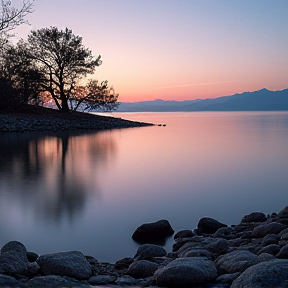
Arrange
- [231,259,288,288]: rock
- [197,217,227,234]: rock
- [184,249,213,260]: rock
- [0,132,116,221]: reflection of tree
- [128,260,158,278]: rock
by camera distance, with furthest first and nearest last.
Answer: [0,132,116,221]: reflection of tree < [197,217,227,234]: rock < [184,249,213,260]: rock < [128,260,158,278]: rock < [231,259,288,288]: rock

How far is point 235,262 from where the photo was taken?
454 centimetres

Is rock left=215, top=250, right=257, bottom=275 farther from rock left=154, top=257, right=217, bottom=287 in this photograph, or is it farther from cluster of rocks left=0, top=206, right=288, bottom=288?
rock left=154, top=257, right=217, bottom=287

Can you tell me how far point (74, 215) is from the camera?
25.9 ft

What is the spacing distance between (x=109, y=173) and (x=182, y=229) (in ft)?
23.3

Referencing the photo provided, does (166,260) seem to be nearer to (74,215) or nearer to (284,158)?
(74,215)

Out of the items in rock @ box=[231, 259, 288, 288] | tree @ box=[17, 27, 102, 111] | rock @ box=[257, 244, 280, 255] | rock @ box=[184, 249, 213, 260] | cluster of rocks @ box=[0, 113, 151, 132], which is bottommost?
rock @ box=[184, 249, 213, 260]

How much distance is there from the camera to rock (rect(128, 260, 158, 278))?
4800 millimetres

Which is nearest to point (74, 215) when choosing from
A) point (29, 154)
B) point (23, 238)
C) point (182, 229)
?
point (23, 238)

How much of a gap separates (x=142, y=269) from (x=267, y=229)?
2322mm

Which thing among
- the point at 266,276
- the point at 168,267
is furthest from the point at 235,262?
the point at 266,276

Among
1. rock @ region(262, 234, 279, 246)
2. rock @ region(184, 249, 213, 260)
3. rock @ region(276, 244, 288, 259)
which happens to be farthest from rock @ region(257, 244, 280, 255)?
rock @ region(184, 249, 213, 260)

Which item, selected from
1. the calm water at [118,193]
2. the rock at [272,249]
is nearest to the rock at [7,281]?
the calm water at [118,193]

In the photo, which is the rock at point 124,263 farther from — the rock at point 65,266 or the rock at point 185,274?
the rock at point 185,274

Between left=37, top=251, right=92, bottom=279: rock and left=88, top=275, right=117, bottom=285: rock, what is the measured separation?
10 centimetres
